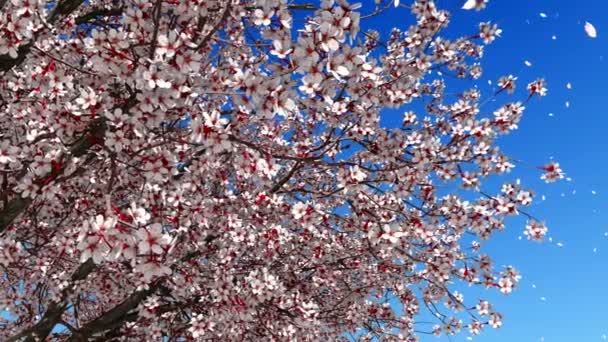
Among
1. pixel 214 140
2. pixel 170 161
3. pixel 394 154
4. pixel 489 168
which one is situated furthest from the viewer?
pixel 489 168

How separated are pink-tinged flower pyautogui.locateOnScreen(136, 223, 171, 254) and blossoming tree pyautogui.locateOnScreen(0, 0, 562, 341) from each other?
16 mm

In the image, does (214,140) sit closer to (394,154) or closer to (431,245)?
(394,154)

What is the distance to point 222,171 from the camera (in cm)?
901

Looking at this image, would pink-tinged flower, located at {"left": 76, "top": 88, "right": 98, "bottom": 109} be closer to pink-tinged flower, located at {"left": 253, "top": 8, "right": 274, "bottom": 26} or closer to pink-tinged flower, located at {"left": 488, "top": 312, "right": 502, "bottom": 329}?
pink-tinged flower, located at {"left": 253, "top": 8, "right": 274, "bottom": 26}

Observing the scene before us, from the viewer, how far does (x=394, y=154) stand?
7352 mm

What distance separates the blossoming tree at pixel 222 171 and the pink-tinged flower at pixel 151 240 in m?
0.02

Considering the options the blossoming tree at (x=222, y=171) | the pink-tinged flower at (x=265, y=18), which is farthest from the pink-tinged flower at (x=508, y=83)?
the pink-tinged flower at (x=265, y=18)

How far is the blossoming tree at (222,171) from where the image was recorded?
15.0 ft

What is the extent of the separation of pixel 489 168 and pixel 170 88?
17.6ft

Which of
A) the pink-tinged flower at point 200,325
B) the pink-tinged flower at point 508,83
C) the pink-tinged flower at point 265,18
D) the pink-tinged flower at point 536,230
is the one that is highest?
the pink-tinged flower at point 508,83

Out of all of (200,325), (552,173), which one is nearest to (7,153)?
(200,325)

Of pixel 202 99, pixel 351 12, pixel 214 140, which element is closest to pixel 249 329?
pixel 202 99

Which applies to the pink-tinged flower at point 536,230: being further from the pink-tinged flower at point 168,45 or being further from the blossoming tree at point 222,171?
the pink-tinged flower at point 168,45

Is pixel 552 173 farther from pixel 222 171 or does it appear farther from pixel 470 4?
pixel 222 171
